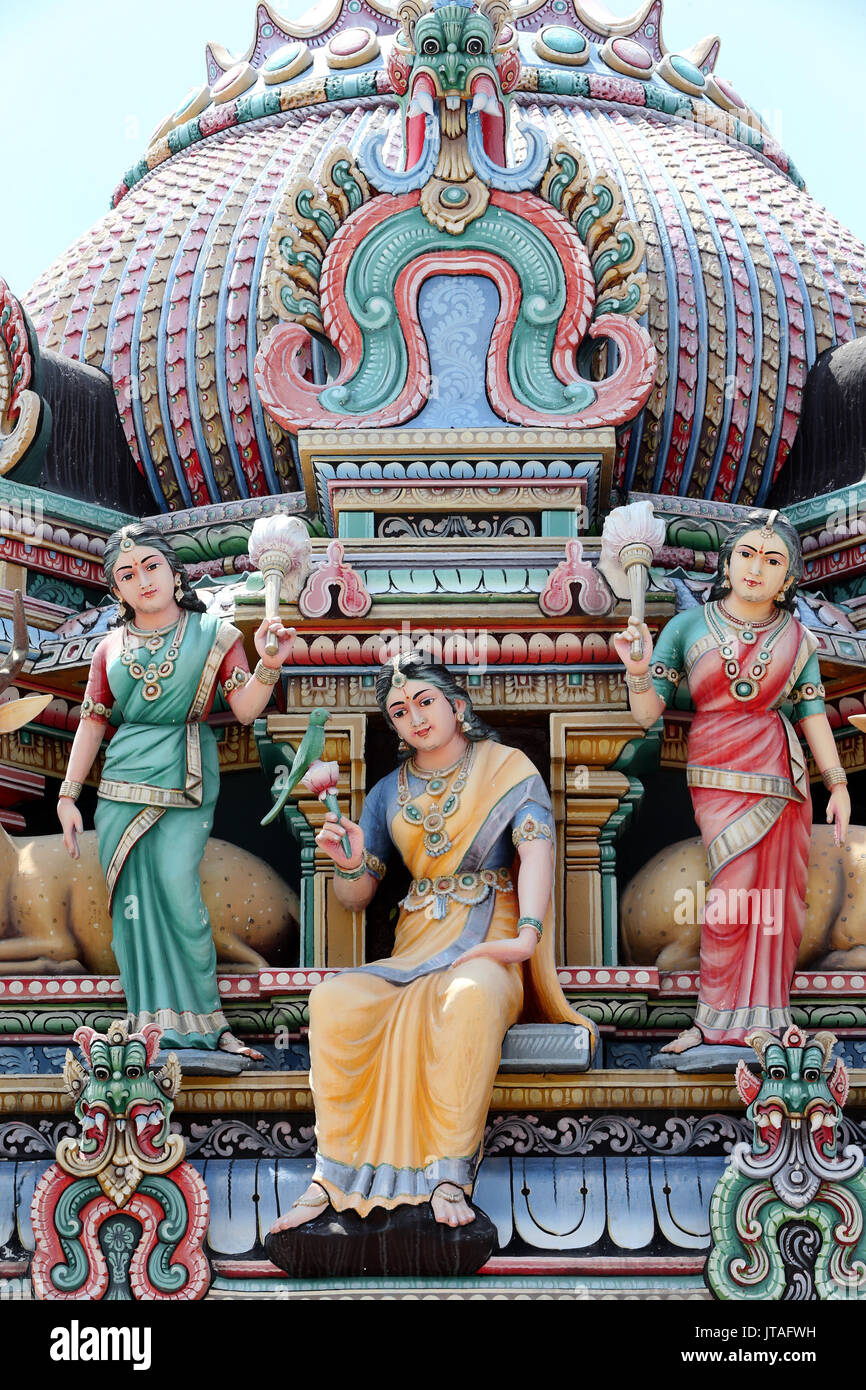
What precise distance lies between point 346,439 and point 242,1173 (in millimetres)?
3540

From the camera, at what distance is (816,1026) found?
10.8m

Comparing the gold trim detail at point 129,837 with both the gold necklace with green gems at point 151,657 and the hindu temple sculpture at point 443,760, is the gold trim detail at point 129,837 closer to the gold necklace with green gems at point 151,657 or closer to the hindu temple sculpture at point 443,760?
the hindu temple sculpture at point 443,760

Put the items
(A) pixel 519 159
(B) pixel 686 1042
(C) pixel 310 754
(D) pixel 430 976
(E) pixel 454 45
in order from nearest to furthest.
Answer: (D) pixel 430 976
(B) pixel 686 1042
(C) pixel 310 754
(E) pixel 454 45
(A) pixel 519 159

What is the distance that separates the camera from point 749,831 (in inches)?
426

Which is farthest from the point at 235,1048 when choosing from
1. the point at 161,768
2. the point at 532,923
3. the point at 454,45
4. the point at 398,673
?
the point at 454,45

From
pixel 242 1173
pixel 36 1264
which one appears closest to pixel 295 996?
pixel 242 1173

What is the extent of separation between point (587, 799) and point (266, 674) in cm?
154

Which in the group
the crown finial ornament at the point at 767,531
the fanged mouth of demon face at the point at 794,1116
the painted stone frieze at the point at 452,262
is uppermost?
the painted stone frieze at the point at 452,262

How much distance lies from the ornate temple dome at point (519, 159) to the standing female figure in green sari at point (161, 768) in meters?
3.10

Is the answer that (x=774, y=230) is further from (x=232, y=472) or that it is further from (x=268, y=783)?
(x=268, y=783)

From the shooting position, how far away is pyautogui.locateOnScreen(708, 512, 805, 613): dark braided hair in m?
11.1

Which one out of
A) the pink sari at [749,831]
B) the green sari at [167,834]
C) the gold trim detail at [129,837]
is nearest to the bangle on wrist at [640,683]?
the pink sari at [749,831]

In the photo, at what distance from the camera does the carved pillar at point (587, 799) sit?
440 inches

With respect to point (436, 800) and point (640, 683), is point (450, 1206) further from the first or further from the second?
point (640, 683)
